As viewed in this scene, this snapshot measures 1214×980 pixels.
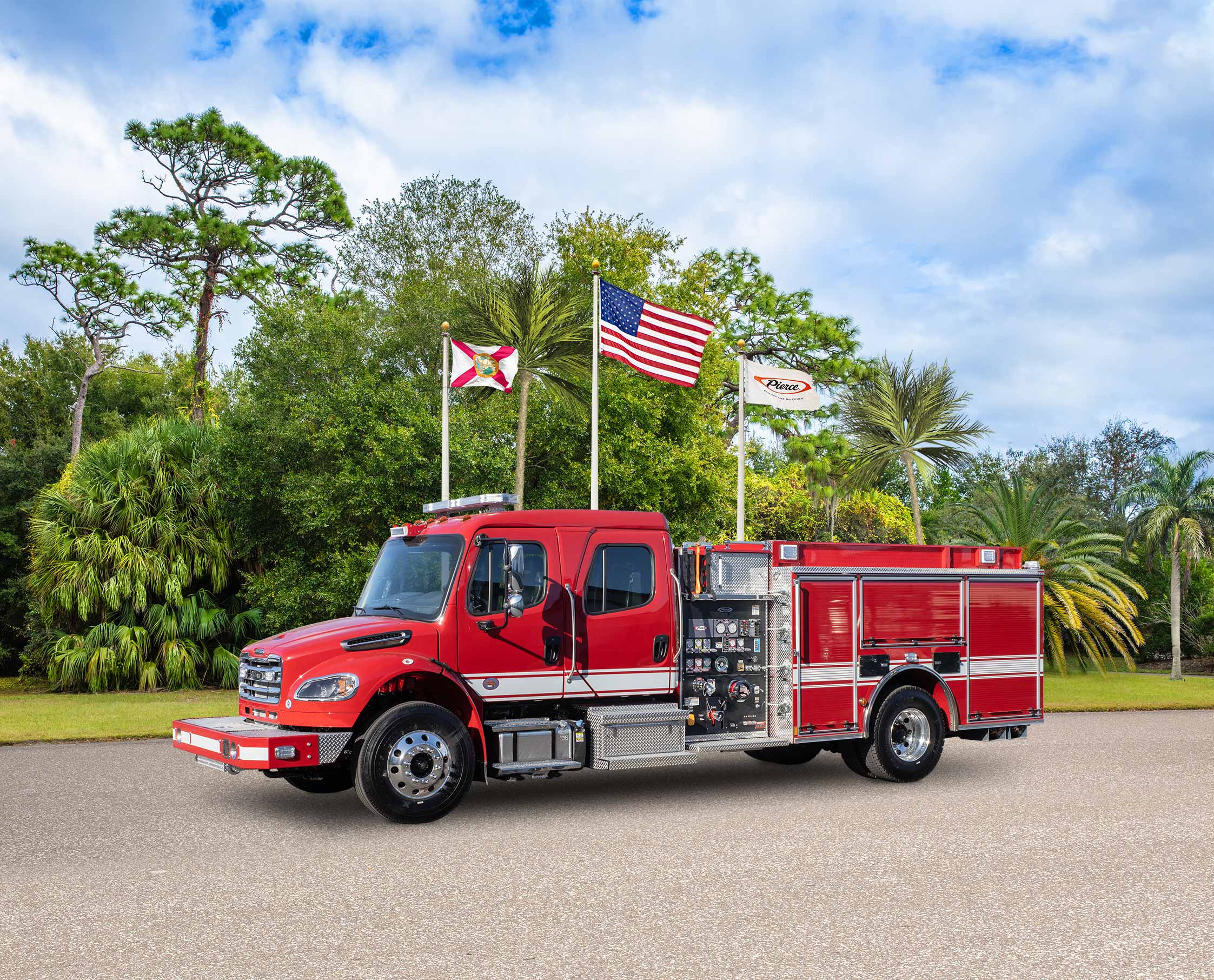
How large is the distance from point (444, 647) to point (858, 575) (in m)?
4.27

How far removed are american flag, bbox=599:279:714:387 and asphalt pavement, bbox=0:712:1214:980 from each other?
292 inches

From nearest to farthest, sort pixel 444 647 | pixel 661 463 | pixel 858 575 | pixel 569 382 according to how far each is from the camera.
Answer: pixel 444 647 < pixel 858 575 < pixel 569 382 < pixel 661 463

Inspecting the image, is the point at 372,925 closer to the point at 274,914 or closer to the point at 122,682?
the point at 274,914

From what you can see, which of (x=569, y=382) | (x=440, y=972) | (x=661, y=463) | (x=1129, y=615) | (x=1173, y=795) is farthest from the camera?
(x=1129, y=615)

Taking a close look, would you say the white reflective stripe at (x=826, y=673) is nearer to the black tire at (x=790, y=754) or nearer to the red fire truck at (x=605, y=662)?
the red fire truck at (x=605, y=662)

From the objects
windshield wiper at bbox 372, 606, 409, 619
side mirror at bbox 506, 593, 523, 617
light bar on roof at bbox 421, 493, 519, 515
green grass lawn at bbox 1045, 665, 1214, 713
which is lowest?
green grass lawn at bbox 1045, 665, 1214, 713

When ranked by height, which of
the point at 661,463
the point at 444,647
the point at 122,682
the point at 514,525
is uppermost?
the point at 661,463

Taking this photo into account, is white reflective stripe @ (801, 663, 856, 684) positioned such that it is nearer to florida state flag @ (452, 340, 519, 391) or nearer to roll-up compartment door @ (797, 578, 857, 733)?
roll-up compartment door @ (797, 578, 857, 733)

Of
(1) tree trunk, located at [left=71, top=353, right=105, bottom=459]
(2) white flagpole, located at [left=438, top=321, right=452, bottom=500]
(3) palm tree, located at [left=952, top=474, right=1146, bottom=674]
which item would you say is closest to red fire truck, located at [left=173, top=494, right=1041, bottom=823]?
(2) white flagpole, located at [left=438, top=321, right=452, bottom=500]

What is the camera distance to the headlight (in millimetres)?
8930

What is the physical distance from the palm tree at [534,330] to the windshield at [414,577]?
8966mm

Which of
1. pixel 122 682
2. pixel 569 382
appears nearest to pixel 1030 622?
pixel 569 382

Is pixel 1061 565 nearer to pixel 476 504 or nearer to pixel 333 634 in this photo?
pixel 476 504

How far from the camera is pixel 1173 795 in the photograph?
10.5 m
